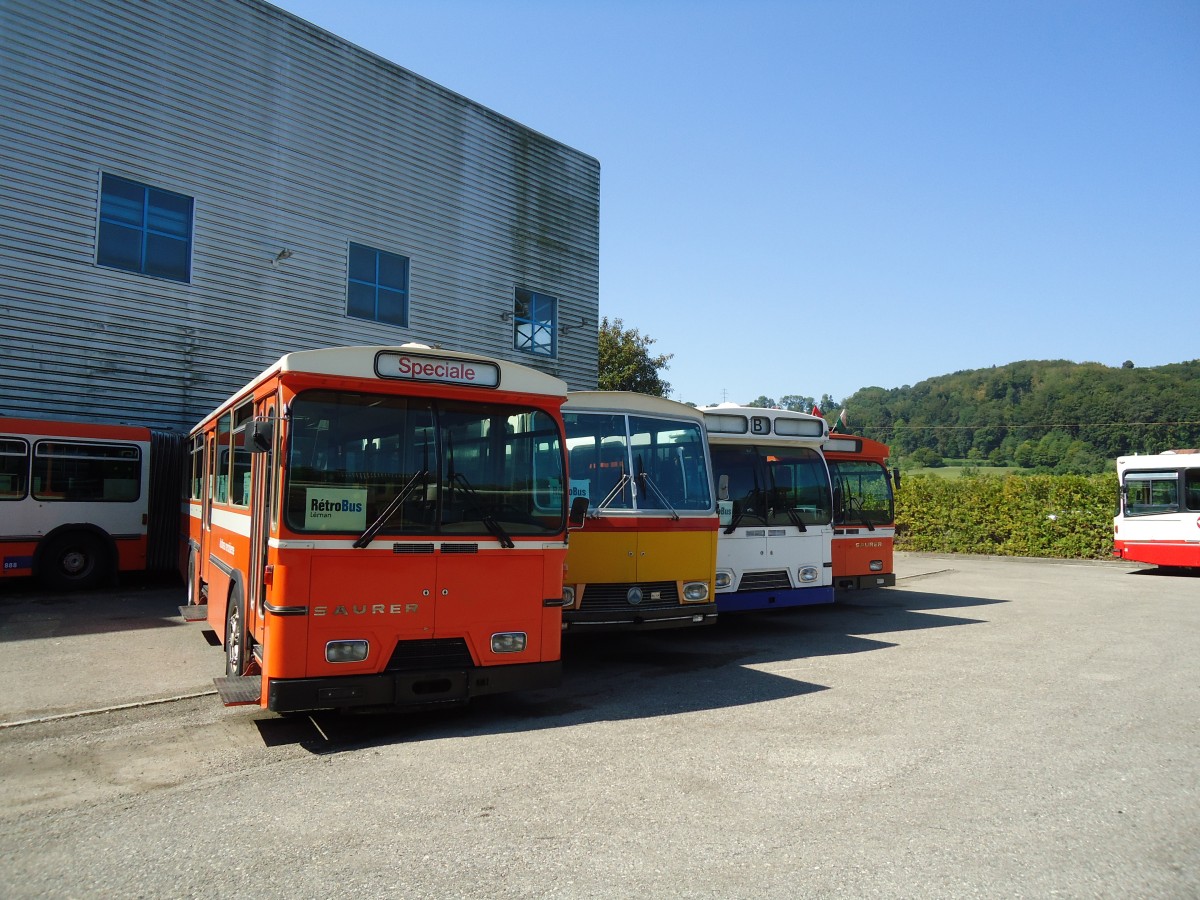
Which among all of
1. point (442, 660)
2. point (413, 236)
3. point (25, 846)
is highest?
point (413, 236)

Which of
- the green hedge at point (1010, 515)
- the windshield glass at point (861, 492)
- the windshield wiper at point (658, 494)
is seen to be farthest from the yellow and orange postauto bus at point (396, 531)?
the green hedge at point (1010, 515)

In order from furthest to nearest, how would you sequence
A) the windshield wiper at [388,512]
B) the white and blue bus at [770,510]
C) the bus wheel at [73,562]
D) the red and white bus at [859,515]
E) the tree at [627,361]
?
the tree at [627,361], the bus wheel at [73,562], the red and white bus at [859,515], the white and blue bus at [770,510], the windshield wiper at [388,512]

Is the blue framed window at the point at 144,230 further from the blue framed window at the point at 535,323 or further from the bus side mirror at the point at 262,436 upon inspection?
the bus side mirror at the point at 262,436

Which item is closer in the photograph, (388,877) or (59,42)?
(388,877)

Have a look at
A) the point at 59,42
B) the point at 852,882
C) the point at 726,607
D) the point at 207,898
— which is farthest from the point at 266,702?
the point at 59,42

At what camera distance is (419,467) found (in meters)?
5.89

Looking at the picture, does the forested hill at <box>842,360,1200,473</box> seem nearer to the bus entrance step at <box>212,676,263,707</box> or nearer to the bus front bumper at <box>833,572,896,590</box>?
the bus front bumper at <box>833,572,896,590</box>

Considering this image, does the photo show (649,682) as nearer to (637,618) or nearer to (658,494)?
(637,618)

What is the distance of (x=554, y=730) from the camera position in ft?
19.7

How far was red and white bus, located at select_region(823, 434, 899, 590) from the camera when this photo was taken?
12234mm

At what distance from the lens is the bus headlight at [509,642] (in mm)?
6148

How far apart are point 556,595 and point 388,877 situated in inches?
120

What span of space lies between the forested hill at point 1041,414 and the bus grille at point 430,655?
117 ft

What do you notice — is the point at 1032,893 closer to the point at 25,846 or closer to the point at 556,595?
the point at 556,595
